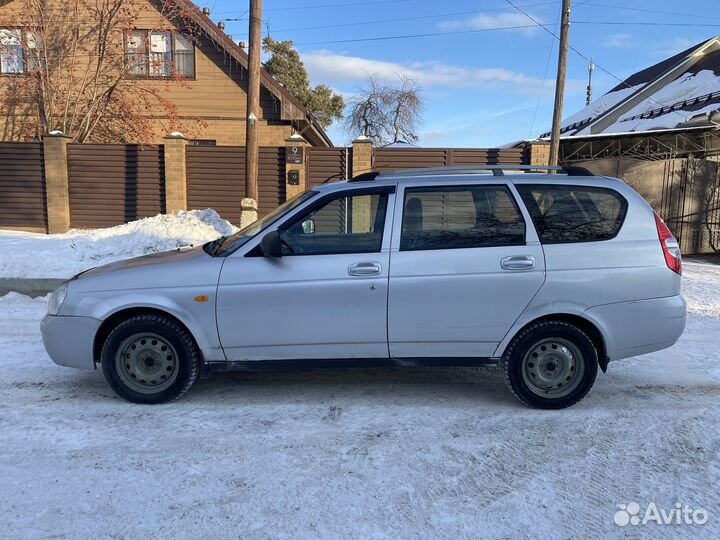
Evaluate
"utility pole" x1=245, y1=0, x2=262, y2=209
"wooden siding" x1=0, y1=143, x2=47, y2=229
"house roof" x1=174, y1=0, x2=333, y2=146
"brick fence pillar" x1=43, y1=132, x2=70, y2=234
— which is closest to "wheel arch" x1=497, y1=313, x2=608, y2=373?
"utility pole" x1=245, y1=0, x2=262, y2=209

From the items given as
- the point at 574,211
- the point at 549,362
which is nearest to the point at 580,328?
the point at 549,362

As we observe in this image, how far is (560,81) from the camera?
1309 cm

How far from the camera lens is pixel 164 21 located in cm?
1617

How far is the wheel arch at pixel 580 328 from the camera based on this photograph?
13.0 feet

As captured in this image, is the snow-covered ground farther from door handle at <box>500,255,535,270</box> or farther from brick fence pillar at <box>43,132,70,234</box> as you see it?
brick fence pillar at <box>43,132,70,234</box>

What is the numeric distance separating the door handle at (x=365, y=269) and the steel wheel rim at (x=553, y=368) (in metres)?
1.29

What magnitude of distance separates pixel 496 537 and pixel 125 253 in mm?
8426

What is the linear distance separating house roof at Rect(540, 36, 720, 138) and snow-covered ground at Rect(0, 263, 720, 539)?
16.9 meters

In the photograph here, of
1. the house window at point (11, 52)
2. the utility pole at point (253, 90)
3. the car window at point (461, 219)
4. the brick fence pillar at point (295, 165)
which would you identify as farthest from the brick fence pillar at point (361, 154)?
the house window at point (11, 52)

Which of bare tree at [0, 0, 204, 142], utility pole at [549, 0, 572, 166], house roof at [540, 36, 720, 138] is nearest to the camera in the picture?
utility pole at [549, 0, 572, 166]

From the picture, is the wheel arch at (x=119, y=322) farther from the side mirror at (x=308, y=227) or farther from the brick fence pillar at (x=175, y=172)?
the brick fence pillar at (x=175, y=172)

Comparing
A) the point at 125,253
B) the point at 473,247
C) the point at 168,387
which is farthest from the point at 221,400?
the point at 125,253

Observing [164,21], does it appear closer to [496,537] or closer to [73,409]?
[73,409]

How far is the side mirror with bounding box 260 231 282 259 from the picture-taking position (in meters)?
3.83
